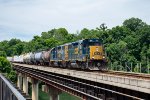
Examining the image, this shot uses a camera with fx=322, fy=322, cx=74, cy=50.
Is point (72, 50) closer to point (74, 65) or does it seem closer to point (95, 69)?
point (74, 65)

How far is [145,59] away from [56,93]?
37136mm

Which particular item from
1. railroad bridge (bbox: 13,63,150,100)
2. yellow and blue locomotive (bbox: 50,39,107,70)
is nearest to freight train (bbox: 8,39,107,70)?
yellow and blue locomotive (bbox: 50,39,107,70)

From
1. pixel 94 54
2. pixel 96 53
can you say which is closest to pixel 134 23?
pixel 96 53

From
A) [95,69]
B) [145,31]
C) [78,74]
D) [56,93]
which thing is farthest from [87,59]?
[145,31]

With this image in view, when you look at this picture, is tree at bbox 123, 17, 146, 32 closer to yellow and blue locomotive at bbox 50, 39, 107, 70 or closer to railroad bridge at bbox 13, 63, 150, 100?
yellow and blue locomotive at bbox 50, 39, 107, 70

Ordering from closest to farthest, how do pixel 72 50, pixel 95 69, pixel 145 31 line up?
1. pixel 95 69
2. pixel 72 50
3. pixel 145 31

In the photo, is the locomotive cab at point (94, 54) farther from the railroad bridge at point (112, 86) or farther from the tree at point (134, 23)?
the tree at point (134, 23)

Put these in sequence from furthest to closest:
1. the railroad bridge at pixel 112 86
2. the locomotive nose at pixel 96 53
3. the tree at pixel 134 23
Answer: the tree at pixel 134 23 < the locomotive nose at pixel 96 53 < the railroad bridge at pixel 112 86

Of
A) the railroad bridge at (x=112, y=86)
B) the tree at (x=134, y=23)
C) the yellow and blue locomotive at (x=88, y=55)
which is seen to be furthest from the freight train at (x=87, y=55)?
the tree at (x=134, y=23)

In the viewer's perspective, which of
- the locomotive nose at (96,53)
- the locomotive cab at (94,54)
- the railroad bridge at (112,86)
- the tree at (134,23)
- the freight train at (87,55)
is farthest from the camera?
the tree at (134,23)

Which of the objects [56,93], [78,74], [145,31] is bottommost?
[56,93]

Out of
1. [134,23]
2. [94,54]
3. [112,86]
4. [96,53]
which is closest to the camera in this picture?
[112,86]

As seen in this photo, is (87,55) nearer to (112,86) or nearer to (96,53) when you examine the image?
(96,53)

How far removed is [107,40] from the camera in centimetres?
10038
